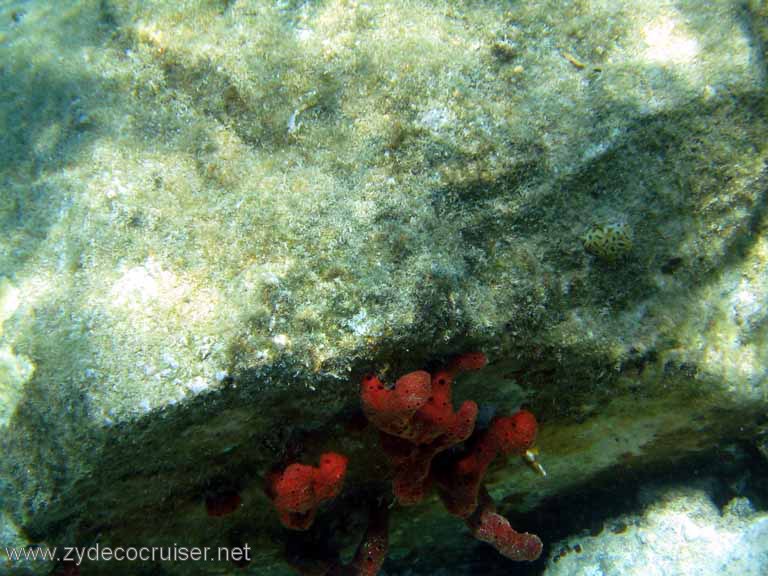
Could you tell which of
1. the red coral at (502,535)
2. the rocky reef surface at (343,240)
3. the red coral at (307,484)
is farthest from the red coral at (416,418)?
the red coral at (502,535)

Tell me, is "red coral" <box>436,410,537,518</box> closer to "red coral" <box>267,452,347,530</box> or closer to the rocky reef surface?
the rocky reef surface

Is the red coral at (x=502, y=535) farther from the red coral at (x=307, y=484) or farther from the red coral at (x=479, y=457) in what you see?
the red coral at (x=307, y=484)

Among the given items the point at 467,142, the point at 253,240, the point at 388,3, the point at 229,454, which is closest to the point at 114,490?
the point at 229,454

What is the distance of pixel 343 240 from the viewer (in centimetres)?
236

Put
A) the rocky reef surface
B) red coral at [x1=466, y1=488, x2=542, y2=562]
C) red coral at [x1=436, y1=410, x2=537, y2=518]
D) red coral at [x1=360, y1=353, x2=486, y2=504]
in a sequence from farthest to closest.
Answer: red coral at [x1=466, y1=488, x2=542, y2=562]
red coral at [x1=436, y1=410, x2=537, y2=518]
the rocky reef surface
red coral at [x1=360, y1=353, x2=486, y2=504]

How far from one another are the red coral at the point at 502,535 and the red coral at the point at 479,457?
0.17 metres

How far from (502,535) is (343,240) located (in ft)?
6.50

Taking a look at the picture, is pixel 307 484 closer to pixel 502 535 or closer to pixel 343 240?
pixel 343 240

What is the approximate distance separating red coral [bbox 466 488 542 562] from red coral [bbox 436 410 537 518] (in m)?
0.17

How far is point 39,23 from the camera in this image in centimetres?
343

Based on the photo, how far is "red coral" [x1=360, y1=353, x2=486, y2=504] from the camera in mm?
2107

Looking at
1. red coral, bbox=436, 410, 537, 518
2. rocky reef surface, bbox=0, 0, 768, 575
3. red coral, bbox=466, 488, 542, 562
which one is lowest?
red coral, bbox=466, 488, 542, 562

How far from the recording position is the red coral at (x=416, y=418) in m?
2.11

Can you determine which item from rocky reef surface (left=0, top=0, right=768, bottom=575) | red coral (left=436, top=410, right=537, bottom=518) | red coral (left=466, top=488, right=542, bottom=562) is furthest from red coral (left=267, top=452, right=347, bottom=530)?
red coral (left=466, top=488, right=542, bottom=562)
